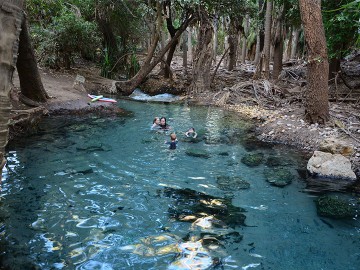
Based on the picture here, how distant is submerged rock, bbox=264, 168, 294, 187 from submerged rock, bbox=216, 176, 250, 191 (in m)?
0.54

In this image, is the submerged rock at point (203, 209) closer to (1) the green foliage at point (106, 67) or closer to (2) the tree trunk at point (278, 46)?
(2) the tree trunk at point (278, 46)

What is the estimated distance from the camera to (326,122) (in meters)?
8.55

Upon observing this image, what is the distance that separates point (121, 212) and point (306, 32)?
6811 millimetres

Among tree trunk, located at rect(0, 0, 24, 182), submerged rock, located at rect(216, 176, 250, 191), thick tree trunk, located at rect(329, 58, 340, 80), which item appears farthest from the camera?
thick tree trunk, located at rect(329, 58, 340, 80)

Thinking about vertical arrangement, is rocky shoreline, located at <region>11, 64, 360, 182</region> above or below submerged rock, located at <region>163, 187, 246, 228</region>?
above

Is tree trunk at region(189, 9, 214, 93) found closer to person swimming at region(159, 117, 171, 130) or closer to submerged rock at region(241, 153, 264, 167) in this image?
person swimming at region(159, 117, 171, 130)

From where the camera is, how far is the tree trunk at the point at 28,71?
8.98m

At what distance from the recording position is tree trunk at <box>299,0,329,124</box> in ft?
27.0

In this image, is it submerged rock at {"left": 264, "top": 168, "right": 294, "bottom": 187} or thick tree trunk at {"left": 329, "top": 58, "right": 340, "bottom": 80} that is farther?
thick tree trunk at {"left": 329, "top": 58, "right": 340, "bottom": 80}

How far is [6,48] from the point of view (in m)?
2.04

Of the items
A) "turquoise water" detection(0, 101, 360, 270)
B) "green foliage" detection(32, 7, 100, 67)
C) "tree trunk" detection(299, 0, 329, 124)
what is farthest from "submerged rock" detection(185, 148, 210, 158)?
"green foliage" detection(32, 7, 100, 67)

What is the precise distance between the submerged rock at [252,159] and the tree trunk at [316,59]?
240 centimetres

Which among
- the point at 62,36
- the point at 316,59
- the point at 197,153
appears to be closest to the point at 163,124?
the point at 197,153

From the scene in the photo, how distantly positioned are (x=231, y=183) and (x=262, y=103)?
23.7ft
